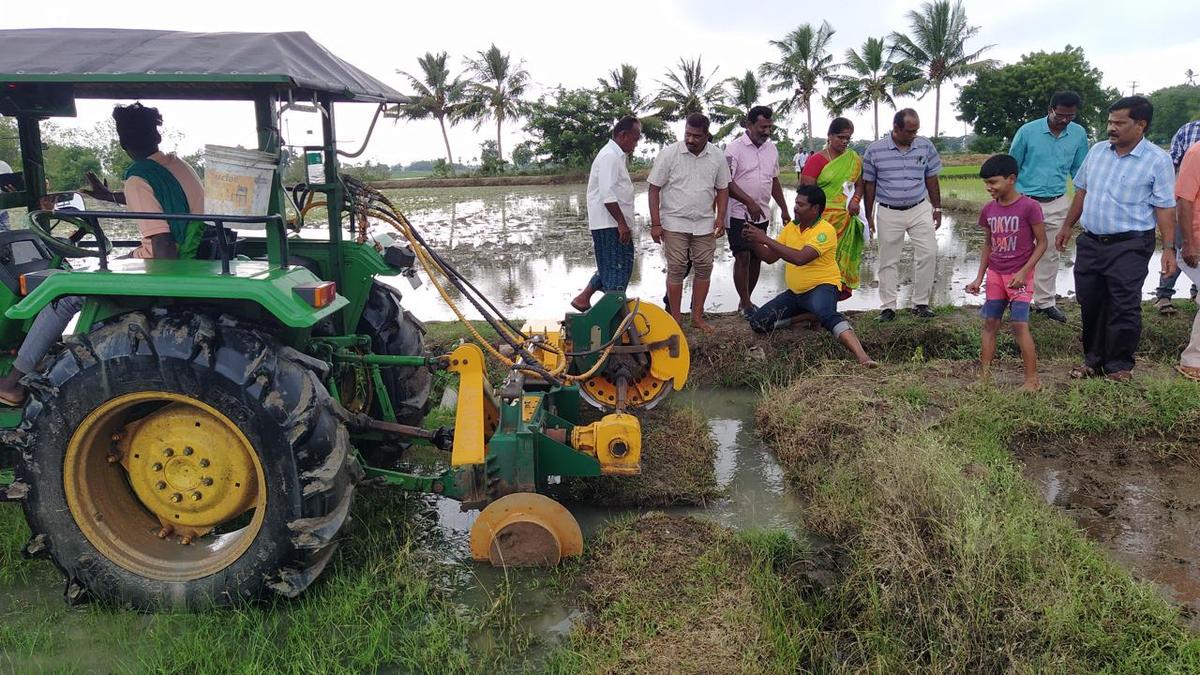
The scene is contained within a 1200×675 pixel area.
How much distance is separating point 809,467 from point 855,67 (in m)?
34.2

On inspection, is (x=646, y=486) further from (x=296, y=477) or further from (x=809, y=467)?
(x=296, y=477)

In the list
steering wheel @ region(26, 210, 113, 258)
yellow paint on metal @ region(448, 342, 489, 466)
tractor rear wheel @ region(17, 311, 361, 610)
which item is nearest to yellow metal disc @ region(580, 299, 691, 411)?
yellow paint on metal @ region(448, 342, 489, 466)

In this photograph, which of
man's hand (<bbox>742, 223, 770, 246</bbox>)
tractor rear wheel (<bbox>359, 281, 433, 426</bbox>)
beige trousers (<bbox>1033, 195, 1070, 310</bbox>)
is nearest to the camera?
tractor rear wheel (<bbox>359, 281, 433, 426</bbox>)

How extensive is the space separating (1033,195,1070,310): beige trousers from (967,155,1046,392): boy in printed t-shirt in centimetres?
153

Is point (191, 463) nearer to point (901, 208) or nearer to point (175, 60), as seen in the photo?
point (175, 60)

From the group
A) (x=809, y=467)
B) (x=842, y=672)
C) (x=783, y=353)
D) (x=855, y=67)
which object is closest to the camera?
(x=842, y=672)

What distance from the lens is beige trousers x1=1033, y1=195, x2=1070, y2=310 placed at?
6.19m

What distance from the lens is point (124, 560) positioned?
9.70 feet

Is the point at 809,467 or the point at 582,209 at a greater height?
the point at 582,209

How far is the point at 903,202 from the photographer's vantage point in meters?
6.29

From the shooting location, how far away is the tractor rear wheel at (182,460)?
2777 millimetres

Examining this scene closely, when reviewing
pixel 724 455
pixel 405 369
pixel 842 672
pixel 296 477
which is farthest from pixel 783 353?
pixel 296 477

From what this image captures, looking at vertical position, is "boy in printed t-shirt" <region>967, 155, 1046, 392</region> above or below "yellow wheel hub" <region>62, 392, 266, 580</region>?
above

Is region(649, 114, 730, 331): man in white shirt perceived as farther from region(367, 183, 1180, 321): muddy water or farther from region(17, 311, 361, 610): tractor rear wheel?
region(17, 311, 361, 610): tractor rear wheel
